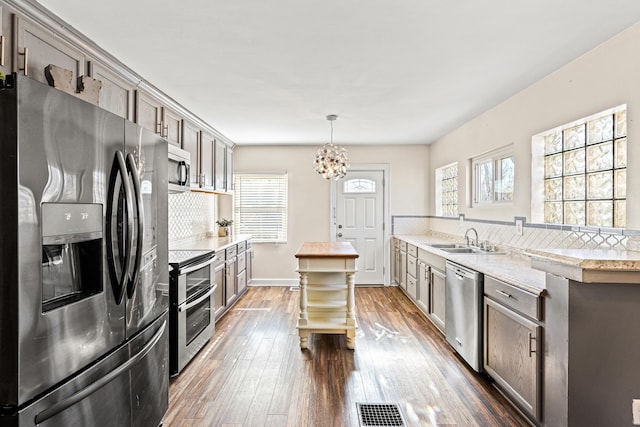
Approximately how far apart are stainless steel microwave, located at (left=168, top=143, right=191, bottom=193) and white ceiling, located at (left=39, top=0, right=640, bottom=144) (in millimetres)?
547

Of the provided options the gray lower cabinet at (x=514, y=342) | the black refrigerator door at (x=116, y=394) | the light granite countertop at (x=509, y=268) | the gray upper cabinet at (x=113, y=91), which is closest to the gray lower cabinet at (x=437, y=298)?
the light granite countertop at (x=509, y=268)

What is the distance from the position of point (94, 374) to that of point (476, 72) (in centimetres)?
309

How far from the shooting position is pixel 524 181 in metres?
3.41

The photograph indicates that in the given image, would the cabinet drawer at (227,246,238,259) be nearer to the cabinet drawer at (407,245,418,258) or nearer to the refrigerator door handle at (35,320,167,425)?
the cabinet drawer at (407,245,418,258)

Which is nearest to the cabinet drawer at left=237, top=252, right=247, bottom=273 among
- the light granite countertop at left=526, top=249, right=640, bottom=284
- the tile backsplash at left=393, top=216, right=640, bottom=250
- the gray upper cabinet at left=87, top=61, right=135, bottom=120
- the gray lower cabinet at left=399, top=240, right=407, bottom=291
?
the gray lower cabinet at left=399, top=240, right=407, bottom=291

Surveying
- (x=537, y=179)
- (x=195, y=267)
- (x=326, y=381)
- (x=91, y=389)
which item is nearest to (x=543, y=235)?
(x=537, y=179)

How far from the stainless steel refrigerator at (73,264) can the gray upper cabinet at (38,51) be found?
636 mm

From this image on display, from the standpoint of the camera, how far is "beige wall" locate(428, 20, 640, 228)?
2.20 metres

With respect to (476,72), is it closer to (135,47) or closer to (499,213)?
(499,213)

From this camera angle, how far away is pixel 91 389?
1440 millimetres

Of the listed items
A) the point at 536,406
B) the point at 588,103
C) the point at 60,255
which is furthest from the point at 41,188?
the point at 588,103

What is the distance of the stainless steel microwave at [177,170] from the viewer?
3.36 m

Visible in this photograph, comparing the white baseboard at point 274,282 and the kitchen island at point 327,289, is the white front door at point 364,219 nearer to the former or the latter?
the white baseboard at point 274,282

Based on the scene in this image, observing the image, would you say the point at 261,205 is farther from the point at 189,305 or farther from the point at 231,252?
the point at 189,305
